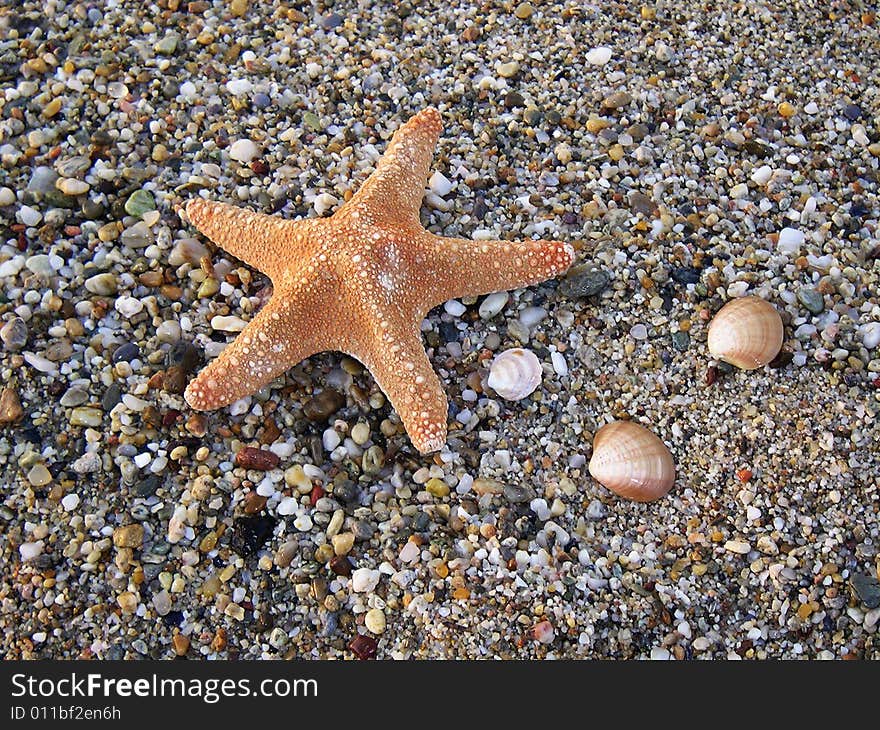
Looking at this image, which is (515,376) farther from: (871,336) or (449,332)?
(871,336)

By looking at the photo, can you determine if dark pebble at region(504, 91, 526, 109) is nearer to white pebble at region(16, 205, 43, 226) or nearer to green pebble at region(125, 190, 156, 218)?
green pebble at region(125, 190, 156, 218)

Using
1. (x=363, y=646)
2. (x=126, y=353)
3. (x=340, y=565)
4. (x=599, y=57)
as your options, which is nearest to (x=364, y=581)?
(x=340, y=565)

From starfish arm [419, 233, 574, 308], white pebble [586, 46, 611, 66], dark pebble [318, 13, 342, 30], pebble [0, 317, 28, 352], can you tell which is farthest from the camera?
dark pebble [318, 13, 342, 30]

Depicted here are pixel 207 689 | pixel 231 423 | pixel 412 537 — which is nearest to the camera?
pixel 207 689

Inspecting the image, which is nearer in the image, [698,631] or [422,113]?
[698,631]

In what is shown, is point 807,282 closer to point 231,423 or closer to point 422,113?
point 422,113

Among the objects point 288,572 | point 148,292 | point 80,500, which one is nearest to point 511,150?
point 148,292

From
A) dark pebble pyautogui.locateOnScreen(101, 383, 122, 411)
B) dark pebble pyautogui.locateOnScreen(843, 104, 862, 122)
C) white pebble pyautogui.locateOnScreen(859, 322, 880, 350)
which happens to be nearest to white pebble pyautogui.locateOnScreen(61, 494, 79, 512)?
dark pebble pyautogui.locateOnScreen(101, 383, 122, 411)

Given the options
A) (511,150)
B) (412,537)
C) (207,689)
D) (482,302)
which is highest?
(511,150)
